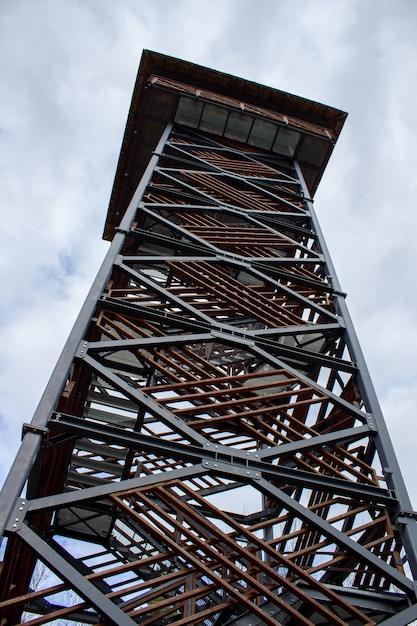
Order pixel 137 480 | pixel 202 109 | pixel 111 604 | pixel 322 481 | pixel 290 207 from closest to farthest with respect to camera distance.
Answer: pixel 111 604 < pixel 137 480 < pixel 322 481 < pixel 290 207 < pixel 202 109

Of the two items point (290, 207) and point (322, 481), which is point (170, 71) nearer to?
point (290, 207)

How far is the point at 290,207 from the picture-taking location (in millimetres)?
11938

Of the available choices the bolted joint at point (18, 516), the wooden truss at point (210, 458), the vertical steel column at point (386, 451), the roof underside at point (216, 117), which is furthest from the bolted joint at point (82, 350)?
the roof underside at point (216, 117)

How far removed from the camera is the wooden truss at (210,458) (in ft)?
14.7

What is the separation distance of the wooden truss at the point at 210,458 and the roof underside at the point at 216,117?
8.65ft

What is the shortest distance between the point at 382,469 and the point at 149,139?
438 inches

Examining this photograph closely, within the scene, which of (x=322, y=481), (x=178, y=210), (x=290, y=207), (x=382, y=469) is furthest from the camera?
(x=290, y=207)

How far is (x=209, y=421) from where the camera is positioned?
596 centimetres

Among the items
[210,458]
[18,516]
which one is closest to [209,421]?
[210,458]

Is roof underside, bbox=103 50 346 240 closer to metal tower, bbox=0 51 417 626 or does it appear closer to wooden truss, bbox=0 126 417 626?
metal tower, bbox=0 51 417 626

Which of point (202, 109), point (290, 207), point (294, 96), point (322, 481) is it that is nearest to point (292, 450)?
point (322, 481)

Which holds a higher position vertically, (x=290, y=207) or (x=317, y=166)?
(x=317, y=166)

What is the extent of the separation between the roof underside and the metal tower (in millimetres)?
57

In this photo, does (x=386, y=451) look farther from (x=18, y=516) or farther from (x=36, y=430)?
(x=18, y=516)
